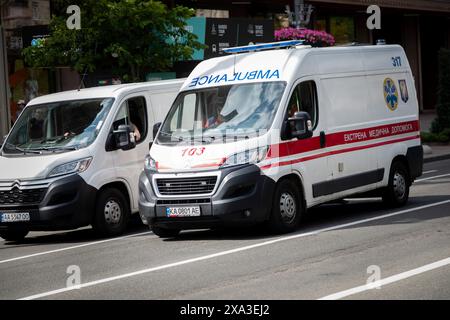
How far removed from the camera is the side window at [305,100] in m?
13.4

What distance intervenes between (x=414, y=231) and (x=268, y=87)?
2.76m

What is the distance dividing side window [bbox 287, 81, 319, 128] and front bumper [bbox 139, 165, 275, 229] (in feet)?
3.98

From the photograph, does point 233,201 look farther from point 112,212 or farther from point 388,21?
point 388,21

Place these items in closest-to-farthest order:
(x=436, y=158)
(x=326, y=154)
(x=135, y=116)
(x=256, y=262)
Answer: (x=256, y=262) → (x=326, y=154) → (x=135, y=116) → (x=436, y=158)

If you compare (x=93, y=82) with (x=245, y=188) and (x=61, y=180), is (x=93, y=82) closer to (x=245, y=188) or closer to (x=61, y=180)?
(x=61, y=180)

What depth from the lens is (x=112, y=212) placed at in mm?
14383

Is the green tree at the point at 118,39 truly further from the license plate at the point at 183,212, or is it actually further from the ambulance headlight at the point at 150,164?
the license plate at the point at 183,212

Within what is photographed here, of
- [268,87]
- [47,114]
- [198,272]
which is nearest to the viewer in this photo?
[198,272]

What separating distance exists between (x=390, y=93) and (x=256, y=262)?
587cm

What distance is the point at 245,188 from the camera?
41.2ft

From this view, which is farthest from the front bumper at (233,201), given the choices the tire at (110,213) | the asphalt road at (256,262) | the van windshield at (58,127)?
the van windshield at (58,127)

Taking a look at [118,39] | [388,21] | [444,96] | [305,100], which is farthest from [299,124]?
[388,21]

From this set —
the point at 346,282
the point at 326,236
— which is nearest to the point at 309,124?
the point at 326,236

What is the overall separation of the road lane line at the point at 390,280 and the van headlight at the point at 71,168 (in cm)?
578
